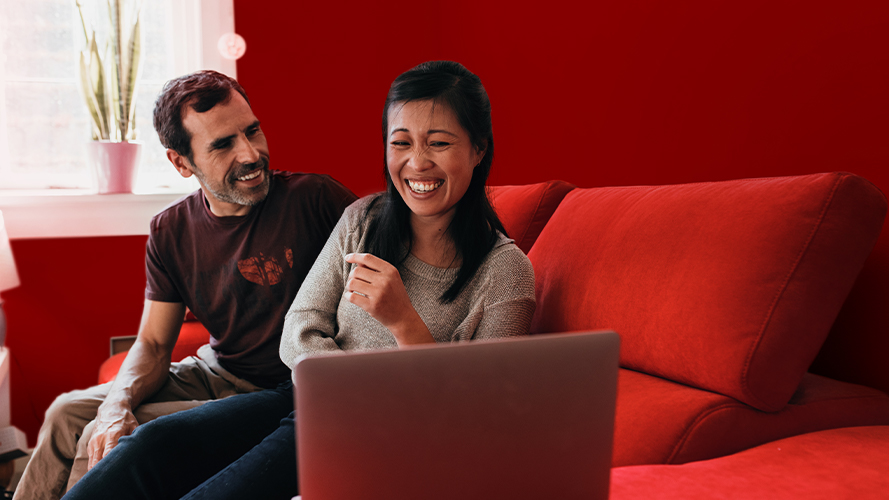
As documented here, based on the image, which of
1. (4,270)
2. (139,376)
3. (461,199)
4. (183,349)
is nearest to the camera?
(461,199)

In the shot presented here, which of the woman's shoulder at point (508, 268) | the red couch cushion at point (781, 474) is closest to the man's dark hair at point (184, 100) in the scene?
the woman's shoulder at point (508, 268)

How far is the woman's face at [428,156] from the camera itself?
116 cm

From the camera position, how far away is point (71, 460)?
4.30 ft

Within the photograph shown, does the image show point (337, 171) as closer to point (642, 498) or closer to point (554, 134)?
point (554, 134)

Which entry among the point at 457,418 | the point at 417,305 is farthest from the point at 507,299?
the point at 457,418

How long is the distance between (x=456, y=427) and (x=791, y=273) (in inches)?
25.9

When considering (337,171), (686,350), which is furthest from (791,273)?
(337,171)

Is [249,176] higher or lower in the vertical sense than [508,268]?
higher

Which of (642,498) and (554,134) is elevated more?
(554,134)

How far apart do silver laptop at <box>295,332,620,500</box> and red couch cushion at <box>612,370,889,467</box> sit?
387 mm

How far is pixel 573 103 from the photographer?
1970 millimetres

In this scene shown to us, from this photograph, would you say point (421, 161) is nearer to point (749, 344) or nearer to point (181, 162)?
point (749, 344)

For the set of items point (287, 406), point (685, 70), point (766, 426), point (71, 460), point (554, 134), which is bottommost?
point (71, 460)

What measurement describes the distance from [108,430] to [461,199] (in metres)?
0.89
